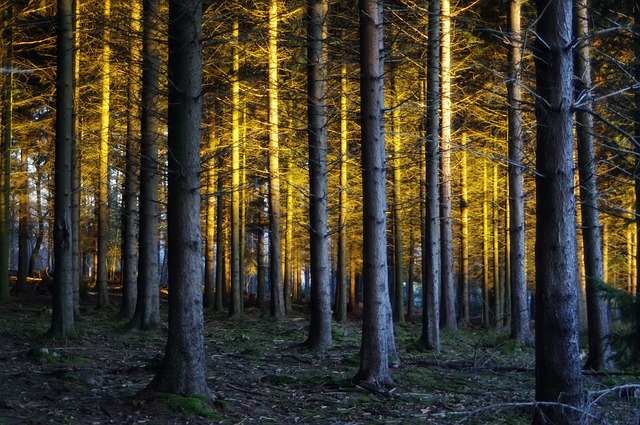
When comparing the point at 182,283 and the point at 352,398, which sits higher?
the point at 182,283

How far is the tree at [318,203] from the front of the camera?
1395cm

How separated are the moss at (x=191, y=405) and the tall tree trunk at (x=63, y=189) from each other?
18.3 feet

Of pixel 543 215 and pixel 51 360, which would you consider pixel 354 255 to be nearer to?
pixel 51 360

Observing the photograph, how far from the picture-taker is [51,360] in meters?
10.7

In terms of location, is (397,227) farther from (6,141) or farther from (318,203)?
(6,141)

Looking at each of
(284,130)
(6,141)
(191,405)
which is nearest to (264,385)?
(191,405)

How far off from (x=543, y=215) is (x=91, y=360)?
304 inches

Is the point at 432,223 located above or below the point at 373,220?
above

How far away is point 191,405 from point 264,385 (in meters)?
2.32

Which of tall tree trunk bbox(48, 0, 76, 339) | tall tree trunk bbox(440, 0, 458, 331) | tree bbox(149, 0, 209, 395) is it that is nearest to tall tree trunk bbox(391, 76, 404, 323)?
tall tree trunk bbox(440, 0, 458, 331)

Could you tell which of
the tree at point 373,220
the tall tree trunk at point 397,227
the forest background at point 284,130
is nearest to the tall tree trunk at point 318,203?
the forest background at point 284,130

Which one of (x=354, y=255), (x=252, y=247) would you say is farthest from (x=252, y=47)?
(x=252, y=247)

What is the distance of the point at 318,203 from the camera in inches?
552

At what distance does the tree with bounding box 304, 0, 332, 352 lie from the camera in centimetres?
1395
